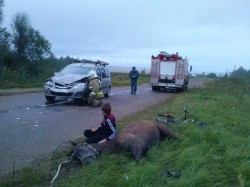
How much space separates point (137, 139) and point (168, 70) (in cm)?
2265

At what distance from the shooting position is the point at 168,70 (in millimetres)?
29156

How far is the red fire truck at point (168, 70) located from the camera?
28750 millimetres

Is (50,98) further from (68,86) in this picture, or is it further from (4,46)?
(4,46)

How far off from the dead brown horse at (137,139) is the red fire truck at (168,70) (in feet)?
68.8

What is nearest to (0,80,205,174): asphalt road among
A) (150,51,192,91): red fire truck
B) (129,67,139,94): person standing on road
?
(129,67,139,94): person standing on road

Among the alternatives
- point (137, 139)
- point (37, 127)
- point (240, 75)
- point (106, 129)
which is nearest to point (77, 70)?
point (37, 127)

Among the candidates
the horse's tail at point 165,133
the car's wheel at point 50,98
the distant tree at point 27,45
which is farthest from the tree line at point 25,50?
the horse's tail at point 165,133

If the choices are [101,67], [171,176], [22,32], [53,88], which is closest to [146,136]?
[171,176]

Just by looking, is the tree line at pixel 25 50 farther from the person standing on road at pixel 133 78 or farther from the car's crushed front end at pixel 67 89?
the car's crushed front end at pixel 67 89

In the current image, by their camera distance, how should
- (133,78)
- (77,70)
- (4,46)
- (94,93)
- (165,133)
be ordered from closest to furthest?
(165,133) → (94,93) → (77,70) → (133,78) → (4,46)

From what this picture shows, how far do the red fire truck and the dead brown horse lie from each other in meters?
21.0

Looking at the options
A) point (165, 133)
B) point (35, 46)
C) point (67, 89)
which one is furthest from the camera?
point (35, 46)

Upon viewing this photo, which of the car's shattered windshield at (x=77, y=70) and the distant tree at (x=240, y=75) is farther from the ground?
the car's shattered windshield at (x=77, y=70)

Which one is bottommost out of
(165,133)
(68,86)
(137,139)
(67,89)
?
(165,133)
